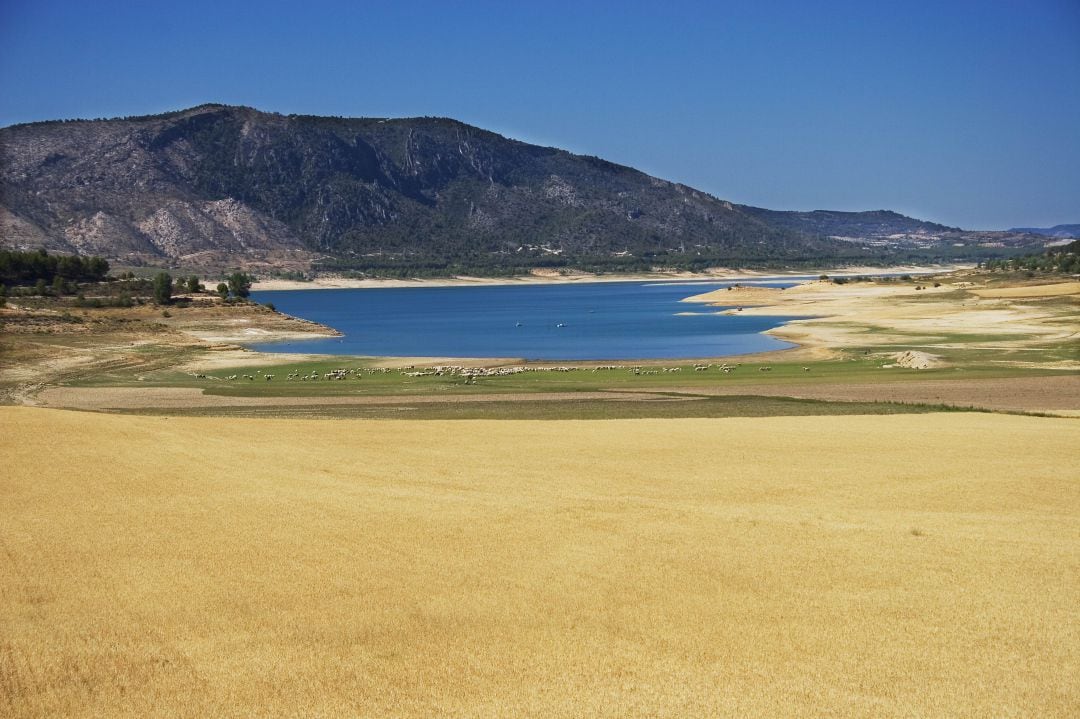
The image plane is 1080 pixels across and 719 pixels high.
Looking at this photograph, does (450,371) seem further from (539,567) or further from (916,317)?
(916,317)

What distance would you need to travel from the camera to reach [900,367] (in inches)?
2254

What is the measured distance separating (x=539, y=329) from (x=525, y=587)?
9143 centimetres

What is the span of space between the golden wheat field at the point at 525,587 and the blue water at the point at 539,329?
51.3 metres

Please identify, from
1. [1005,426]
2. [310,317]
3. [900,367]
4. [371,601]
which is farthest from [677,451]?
[310,317]

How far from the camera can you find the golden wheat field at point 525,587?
11.1 meters

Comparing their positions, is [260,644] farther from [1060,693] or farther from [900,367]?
[900,367]

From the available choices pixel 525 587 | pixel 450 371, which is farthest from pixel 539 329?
pixel 525 587

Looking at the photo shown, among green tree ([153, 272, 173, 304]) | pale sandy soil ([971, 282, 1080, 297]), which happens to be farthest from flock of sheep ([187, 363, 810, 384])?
pale sandy soil ([971, 282, 1080, 297])

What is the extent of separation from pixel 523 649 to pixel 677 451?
50.7ft

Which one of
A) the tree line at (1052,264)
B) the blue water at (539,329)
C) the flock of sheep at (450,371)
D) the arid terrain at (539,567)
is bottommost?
the blue water at (539,329)

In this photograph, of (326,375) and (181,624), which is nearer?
(181,624)

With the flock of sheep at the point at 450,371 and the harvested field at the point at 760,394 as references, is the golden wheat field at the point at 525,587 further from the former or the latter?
the flock of sheep at the point at 450,371

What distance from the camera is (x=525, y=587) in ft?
46.8

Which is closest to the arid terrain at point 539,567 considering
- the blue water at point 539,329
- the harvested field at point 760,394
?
the harvested field at point 760,394
